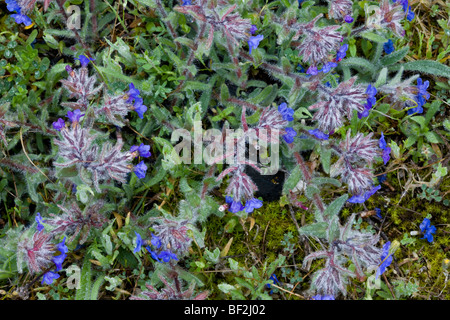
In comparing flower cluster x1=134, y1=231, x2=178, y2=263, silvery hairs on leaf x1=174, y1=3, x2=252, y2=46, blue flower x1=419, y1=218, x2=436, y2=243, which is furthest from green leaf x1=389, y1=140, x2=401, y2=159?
flower cluster x1=134, y1=231, x2=178, y2=263

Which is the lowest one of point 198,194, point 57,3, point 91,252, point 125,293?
point 125,293

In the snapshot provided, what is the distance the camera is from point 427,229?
4.20 m

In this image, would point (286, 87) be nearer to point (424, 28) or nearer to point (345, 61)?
point (345, 61)

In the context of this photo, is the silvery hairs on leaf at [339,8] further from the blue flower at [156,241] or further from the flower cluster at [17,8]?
the flower cluster at [17,8]

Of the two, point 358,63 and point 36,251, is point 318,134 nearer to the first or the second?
point 358,63

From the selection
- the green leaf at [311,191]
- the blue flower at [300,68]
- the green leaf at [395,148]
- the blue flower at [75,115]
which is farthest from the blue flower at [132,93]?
the green leaf at [395,148]

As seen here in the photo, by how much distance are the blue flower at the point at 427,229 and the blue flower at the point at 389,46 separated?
1.70 m

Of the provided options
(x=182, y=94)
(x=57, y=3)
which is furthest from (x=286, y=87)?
(x=57, y=3)

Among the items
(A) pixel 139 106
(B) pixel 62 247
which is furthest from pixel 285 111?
(B) pixel 62 247

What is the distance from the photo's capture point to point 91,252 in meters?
4.09

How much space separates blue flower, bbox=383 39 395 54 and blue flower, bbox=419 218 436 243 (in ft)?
5.58

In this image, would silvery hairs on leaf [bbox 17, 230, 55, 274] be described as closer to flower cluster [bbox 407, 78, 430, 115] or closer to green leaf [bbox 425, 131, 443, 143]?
flower cluster [bbox 407, 78, 430, 115]

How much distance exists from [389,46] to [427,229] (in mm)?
1832

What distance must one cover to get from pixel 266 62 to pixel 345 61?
771mm
